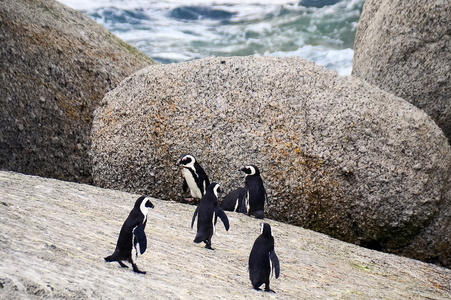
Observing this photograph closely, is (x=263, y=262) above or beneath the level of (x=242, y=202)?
beneath

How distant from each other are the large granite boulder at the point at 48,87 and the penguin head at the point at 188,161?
1806 mm

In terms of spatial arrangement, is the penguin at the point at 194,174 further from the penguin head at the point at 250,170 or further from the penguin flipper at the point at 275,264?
the penguin flipper at the point at 275,264

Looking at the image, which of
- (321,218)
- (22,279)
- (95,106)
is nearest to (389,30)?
(321,218)

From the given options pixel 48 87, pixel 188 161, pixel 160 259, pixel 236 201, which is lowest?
pixel 160 259

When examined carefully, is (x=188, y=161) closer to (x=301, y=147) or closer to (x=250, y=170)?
(x=250, y=170)

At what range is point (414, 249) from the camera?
7133 millimetres

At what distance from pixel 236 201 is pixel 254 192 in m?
0.44

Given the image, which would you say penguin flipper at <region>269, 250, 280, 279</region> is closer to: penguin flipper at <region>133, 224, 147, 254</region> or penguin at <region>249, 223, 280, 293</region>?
penguin at <region>249, 223, 280, 293</region>

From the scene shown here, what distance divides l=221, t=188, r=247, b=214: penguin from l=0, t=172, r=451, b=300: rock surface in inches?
5.9

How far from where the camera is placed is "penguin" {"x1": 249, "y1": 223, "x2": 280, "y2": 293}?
3883mm

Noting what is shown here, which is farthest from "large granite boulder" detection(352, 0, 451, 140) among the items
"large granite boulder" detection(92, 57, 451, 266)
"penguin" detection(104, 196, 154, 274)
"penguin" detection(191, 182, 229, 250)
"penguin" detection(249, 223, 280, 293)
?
"penguin" detection(104, 196, 154, 274)

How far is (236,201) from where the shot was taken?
6.65 meters

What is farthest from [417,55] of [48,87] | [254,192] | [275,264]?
[48,87]

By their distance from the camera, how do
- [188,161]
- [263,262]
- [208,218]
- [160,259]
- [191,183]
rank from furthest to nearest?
[191,183]
[188,161]
[208,218]
[160,259]
[263,262]
